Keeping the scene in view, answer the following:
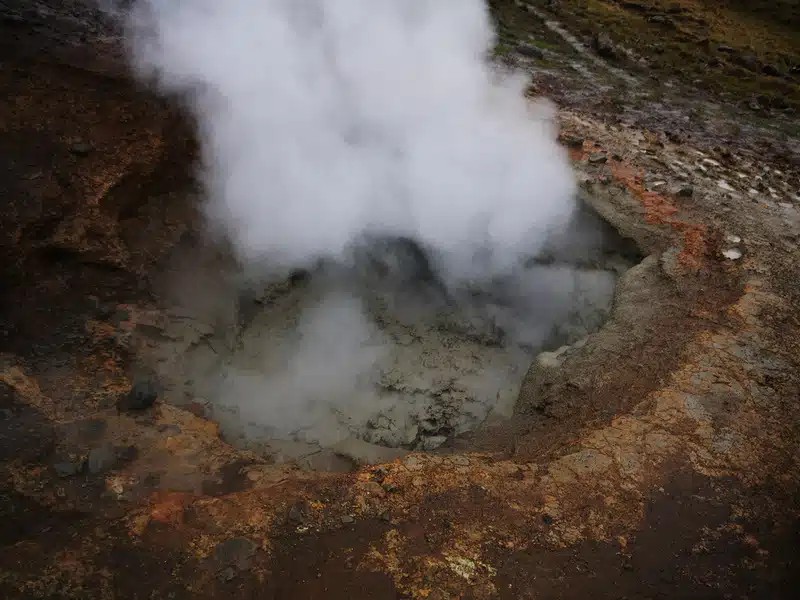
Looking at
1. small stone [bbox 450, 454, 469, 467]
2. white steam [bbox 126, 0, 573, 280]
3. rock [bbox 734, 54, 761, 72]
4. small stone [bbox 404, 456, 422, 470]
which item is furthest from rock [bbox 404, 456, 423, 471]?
rock [bbox 734, 54, 761, 72]

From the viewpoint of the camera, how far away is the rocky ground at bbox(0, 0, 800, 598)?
86.4 inches

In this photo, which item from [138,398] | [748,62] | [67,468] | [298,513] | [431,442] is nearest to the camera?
[298,513]

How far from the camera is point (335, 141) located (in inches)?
170

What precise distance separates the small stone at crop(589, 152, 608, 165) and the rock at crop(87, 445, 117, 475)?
4425 mm

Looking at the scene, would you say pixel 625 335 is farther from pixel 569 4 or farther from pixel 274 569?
pixel 569 4

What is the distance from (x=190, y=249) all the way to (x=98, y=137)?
991mm

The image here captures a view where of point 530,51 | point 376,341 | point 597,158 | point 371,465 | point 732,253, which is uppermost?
point 530,51

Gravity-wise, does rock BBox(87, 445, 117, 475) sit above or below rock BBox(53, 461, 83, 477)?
above

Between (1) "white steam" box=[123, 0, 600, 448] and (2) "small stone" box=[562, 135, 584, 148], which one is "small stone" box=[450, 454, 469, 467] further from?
(2) "small stone" box=[562, 135, 584, 148]

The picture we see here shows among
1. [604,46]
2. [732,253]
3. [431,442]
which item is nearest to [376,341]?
[431,442]

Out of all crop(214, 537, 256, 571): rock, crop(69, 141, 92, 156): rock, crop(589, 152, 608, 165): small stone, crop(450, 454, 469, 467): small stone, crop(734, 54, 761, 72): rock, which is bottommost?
crop(214, 537, 256, 571): rock

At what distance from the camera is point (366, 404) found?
12.4ft

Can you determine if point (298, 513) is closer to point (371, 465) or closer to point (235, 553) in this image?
point (235, 553)

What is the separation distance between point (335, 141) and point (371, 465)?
2.61 m
